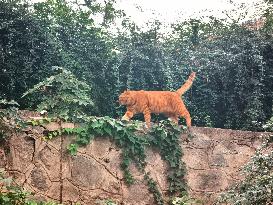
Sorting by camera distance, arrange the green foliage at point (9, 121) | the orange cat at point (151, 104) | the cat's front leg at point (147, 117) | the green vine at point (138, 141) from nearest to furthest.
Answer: the green foliage at point (9, 121) → the green vine at point (138, 141) → the cat's front leg at point (147, 117) → the orange cat at point (151, 104)

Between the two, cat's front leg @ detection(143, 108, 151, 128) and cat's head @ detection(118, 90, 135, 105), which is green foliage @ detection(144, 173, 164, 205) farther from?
cat's head @ detection(118, 90, 135, 105)

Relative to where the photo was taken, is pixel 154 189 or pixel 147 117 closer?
pixel 154 189

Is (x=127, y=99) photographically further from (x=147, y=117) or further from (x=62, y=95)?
(x=62, y=95)

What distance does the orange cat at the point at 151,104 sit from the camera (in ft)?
24.0

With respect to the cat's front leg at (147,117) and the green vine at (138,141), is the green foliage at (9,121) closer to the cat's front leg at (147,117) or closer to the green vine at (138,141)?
the green vine at (138,141)

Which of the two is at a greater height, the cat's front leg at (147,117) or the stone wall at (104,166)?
the cat's front leg at (147,117)

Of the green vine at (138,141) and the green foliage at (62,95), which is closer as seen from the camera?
the green foliage at (62,95)

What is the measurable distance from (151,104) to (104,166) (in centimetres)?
145

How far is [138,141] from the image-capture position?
691cm

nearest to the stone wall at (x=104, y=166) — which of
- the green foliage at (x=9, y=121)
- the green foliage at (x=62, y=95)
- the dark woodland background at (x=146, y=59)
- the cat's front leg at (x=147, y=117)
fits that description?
the green foliage at (x=9, y=121)

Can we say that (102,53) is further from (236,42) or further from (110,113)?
(236,42)


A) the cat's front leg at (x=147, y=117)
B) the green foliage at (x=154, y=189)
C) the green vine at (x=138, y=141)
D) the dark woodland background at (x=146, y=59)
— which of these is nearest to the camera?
the green vine at (x=138, y=141)

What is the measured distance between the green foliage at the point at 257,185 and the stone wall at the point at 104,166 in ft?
8.54

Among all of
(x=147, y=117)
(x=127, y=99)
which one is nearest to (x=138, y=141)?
(x=147, y=117)
